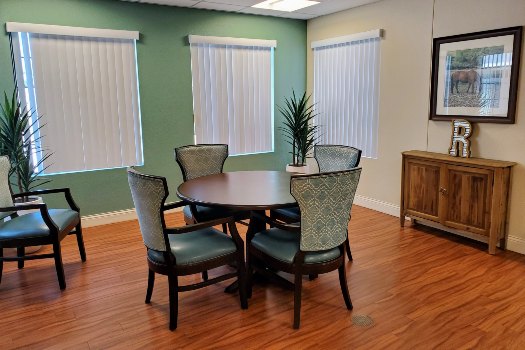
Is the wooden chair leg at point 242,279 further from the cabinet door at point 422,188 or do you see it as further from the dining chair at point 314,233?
the cabinet door at point 422,188

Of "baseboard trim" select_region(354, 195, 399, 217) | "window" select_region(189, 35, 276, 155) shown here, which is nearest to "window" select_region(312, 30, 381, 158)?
"baseboard trim" select_region(354, 195, 399, 217)

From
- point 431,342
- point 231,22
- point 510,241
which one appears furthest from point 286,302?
point 231,22

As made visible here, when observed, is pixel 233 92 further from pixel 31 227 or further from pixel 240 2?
pixel 31 227

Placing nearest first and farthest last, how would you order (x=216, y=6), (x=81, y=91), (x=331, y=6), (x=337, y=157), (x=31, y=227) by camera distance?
(x=31, y=227) < (x=337, y=157) < (x=81, y=91) < (x=216, y=6) < (x=331, y=6)

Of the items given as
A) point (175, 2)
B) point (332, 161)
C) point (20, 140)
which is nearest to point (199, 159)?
point (332, 161)

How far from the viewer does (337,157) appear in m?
3.54

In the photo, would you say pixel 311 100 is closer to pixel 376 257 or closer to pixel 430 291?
pixel 376 257

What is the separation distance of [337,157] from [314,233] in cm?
A: 134

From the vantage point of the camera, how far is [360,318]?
255 cm

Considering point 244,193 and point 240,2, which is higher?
point 240,2

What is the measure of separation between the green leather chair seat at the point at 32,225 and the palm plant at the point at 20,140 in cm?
62

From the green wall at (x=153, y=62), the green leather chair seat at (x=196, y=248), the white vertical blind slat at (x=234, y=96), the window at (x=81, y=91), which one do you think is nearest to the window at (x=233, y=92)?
the white vertical blind slat at (x=234, y=96)

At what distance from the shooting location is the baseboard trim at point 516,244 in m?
3.54

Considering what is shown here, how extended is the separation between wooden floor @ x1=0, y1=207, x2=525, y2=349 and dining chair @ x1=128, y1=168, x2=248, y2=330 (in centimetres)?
24
